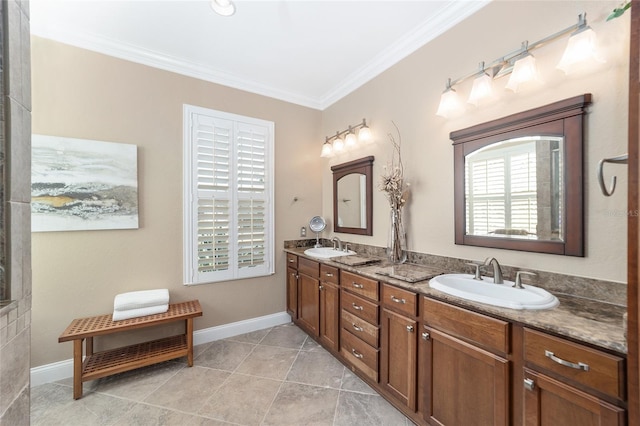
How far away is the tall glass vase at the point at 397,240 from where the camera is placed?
228 cm

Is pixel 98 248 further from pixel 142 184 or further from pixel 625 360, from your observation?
pixel 625 360

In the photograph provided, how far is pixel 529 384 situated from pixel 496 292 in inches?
21.8

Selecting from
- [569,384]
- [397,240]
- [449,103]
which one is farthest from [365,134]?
[569,384]

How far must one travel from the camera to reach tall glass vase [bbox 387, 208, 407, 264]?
228 cm

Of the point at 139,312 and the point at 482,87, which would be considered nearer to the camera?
the point at 482,87

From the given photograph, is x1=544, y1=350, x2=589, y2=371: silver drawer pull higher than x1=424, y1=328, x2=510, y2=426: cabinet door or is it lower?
higher

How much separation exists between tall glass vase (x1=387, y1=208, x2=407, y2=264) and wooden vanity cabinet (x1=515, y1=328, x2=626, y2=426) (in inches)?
47.1

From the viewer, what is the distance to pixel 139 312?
7.23 ft

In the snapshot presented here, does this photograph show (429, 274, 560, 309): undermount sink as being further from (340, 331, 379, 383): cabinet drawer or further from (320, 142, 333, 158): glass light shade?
(320, 142, 333, 158): glass light shade

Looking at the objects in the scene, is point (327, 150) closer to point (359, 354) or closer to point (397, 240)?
point (397, 240)

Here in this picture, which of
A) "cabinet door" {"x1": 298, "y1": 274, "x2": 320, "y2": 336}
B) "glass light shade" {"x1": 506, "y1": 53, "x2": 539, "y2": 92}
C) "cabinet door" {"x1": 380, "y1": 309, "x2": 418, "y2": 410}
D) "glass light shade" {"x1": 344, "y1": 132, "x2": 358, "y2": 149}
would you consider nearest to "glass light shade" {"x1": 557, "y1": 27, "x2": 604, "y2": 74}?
"glass light shade" {"x1": 506, "y1": 53, "x2": 539, "y2": 92}

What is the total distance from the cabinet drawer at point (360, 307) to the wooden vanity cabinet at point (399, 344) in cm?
8

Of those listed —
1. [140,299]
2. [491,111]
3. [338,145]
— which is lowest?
[140,299]

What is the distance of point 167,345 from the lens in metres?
2.37
